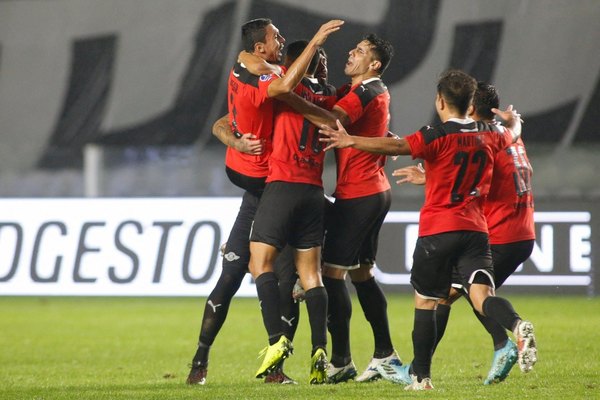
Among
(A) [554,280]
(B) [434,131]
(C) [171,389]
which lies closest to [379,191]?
(B) [434,131]

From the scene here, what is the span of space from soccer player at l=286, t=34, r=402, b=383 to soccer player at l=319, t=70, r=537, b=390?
0.56 meters

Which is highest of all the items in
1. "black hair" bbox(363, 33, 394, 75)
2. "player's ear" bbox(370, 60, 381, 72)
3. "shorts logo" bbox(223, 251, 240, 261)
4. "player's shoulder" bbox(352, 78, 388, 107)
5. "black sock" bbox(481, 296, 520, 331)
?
"black hair" bbox(363, 33, 394, 75)

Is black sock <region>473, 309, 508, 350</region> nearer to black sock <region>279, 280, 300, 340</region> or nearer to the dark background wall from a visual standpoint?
black sock <region>279, 280, 300, 340</region>

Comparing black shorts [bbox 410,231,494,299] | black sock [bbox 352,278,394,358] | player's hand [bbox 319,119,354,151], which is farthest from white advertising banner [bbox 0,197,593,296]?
player's hand [bbox 319,119,354,151]

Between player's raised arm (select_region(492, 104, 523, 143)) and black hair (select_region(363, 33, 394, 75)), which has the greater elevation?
black hair (select_region(363, 33, 394, 75))

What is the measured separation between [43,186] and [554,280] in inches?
293

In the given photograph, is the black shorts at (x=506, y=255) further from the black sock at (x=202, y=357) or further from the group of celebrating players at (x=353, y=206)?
the black sock at (x=202, y=357)

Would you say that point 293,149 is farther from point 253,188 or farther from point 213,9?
point 213,9

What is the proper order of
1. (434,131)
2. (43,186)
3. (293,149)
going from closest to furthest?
(434,131)
(293,149)
(43,186)

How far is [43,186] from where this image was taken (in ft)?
53.4

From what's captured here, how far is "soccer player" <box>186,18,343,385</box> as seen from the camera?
22.6 ft

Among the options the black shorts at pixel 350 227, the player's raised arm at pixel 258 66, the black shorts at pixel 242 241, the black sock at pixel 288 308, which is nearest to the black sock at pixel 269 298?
the black shorts at pixel 242 241

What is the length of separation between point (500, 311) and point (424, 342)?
1.54ft

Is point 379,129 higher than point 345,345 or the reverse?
higher
